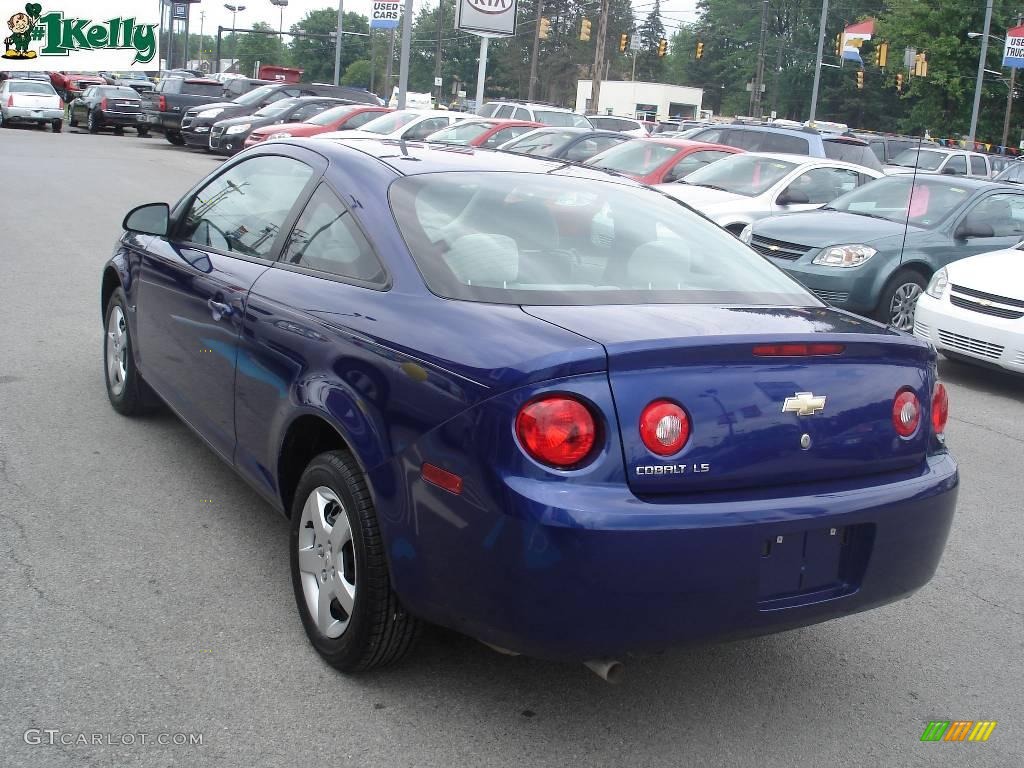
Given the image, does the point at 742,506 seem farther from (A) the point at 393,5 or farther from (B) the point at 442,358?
(A) the point at 393,5

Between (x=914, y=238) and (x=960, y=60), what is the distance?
55.4 metres

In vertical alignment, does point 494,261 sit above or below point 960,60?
below

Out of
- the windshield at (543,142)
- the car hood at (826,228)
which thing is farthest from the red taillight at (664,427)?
the windshield at (543,142)

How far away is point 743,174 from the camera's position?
13.5 meters

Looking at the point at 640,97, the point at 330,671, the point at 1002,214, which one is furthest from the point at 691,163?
the point at 640,97

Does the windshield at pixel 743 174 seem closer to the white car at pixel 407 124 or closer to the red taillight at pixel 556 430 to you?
the white car at pixel 407 124

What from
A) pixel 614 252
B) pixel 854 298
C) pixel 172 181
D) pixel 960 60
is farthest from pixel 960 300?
pixel 960 60

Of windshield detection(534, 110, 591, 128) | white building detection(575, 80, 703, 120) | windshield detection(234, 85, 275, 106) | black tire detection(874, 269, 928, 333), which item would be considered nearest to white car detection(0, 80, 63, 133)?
windshield detection(234, 85, 275, 106)

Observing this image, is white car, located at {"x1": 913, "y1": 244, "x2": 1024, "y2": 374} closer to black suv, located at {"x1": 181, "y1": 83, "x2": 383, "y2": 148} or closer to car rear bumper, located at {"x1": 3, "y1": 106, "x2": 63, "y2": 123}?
black suv, located at {"x1": 181, "y1": 83, "x2": 383, "y2": 148}

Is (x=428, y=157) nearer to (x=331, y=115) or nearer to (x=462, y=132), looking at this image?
(x=462, y=132)

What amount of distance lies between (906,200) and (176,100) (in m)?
24.7

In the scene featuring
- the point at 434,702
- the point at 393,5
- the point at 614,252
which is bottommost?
the point at 434,702

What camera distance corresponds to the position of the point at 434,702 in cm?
334

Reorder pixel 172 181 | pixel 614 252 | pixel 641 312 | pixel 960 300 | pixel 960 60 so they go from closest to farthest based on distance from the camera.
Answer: pixel 641 312
pixel 614 252
pixel 960 300
pixel 172 181
pixel 960 60
